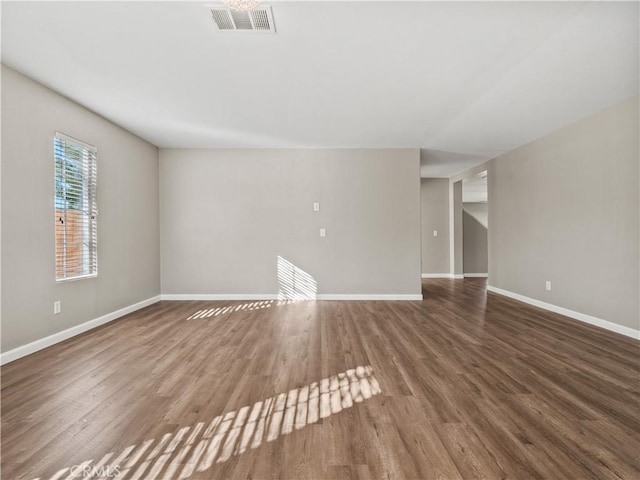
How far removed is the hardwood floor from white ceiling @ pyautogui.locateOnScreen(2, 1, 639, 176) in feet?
8.71

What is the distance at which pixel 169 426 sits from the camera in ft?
5.75

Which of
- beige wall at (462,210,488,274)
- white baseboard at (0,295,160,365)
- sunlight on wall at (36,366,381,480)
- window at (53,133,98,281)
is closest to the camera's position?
sunlight on wall at (36,366,381,480)

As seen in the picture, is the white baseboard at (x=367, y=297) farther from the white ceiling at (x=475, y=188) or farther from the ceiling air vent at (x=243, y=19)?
the ceiling air vent at (x=243, y=19)

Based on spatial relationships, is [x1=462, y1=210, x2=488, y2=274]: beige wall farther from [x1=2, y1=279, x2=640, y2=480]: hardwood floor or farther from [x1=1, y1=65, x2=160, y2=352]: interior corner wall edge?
[x1=1, y1=65, x2=160, y2=352]: interior corner wall edge

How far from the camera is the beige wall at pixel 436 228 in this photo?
8.29 m

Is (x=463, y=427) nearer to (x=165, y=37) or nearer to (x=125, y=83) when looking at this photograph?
(x=165, y=37)

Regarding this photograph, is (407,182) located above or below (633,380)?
above

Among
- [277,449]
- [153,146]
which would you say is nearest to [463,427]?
[277,449]

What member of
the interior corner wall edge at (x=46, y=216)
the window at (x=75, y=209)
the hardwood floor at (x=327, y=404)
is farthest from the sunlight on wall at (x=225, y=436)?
the window at (x=75, y=209)

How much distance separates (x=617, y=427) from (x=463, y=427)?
889 mm

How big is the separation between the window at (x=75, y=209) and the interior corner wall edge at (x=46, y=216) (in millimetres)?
101

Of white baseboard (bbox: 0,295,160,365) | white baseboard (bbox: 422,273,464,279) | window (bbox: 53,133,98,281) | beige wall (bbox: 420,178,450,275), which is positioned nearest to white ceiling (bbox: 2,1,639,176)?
window (bbox: 53,133,98,281)

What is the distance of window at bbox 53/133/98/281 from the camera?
329cm

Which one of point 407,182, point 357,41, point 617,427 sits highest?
point 357,41
